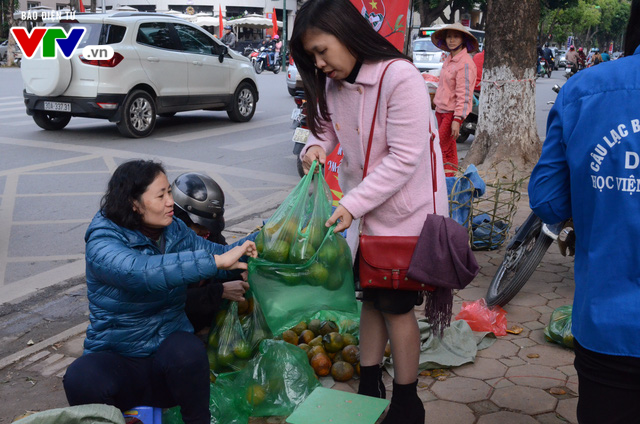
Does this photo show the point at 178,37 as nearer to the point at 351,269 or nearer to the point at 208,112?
the point at 208,112

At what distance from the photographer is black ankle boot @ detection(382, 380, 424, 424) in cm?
250

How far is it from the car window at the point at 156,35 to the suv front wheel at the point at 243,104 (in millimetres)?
1589

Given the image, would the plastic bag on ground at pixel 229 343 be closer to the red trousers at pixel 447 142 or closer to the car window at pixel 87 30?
the red trousers at pixel 447 142

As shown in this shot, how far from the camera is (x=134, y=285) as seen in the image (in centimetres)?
221

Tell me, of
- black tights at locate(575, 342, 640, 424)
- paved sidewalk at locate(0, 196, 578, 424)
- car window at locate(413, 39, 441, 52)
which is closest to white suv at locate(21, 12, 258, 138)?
paved sidewalk at locate(0, 196, 578, 424)

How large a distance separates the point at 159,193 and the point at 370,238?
0.79 meters

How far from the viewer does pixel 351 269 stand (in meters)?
2.55

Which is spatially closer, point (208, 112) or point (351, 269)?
point (351, 269)

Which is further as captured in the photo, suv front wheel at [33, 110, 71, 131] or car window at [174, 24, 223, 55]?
car window at [174, 24, 223, 55]

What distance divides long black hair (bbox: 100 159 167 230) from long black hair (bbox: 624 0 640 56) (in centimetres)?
161

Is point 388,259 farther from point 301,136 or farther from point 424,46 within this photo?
point 424,46

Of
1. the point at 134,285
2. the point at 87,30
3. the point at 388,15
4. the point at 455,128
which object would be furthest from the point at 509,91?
the point at 134,285

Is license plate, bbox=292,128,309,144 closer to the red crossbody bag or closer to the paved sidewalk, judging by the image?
the paved sidewalk

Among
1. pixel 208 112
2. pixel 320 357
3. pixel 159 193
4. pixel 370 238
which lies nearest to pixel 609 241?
pixel 370 238
